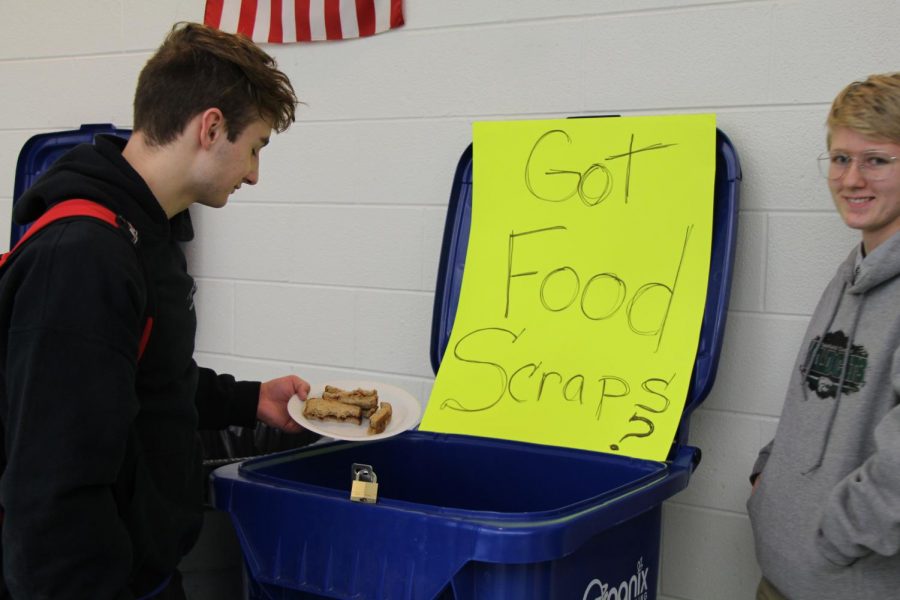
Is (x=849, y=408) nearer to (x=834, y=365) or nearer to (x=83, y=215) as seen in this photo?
(x=834, y=365)

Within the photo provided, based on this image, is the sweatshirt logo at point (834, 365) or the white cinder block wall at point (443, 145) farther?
the white cinder block wall at point (443, 145)

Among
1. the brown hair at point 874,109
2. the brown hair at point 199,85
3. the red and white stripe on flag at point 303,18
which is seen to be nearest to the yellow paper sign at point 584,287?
the brown hair at point 874,109

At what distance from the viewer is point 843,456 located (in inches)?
49.3

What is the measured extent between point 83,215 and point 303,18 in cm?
111

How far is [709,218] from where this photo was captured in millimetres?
1540

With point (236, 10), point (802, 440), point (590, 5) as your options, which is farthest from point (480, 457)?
point (236, 10)

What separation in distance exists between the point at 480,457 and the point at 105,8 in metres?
1.50

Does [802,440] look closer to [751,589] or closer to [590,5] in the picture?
[751,589]

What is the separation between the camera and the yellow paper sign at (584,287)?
5.01 ft

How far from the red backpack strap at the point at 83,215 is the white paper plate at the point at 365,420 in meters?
0.31

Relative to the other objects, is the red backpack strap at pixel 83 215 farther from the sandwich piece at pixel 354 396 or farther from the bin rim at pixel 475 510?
the sandwich piece at pixel 354 396

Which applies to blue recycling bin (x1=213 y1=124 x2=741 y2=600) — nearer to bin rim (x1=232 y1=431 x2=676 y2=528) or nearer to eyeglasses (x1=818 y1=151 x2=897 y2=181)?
bin rim (x1=232 y1=431 x2=676 y2=528)

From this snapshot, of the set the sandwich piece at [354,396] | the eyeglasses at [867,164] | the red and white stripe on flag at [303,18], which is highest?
the red and white stripe on flag at [303,18]

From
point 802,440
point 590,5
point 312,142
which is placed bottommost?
point 802,440
